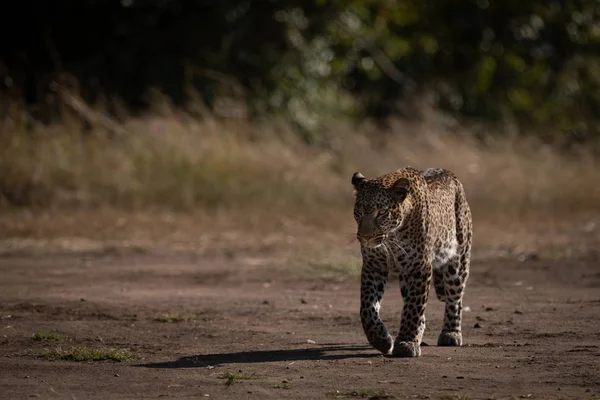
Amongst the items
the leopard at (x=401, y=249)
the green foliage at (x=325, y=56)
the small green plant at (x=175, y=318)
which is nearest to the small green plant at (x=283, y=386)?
the leopard at (x=401, y=249)

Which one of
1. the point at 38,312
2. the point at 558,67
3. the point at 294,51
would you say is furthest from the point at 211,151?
the point at 558,67

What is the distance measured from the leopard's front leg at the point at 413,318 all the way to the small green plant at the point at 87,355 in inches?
69.4

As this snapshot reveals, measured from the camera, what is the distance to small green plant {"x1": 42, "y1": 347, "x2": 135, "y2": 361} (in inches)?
312

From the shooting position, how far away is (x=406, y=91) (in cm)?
2517

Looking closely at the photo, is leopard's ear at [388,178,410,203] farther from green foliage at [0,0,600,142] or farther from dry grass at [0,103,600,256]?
green foliage at [0,0,600,142]

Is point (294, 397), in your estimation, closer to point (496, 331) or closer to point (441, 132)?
point (496, 331)

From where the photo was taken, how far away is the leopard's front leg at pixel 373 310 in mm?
7961

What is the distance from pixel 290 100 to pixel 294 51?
1162 millimetres

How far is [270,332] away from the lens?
9.27 metres

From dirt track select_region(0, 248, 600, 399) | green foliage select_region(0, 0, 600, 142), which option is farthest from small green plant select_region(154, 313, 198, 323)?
green foliage select_region(0, 0, 600, 142)

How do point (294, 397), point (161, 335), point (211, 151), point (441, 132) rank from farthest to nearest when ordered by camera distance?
1. point (441, 132)
2. point (211, 151)
3. point (161, 335)
4. point (294, 397)

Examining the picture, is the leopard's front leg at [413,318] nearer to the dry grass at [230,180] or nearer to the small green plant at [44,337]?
the small green plant at [44,337]

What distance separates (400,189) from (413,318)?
84 cm

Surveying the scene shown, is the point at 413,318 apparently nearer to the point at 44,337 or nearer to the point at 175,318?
the point at 175,318
